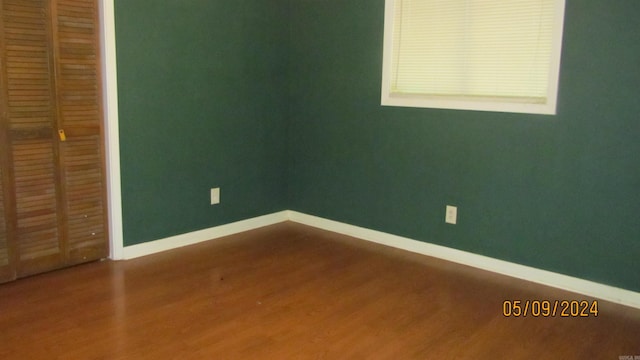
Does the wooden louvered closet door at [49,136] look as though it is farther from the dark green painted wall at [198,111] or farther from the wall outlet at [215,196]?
the wall outlet at [215,196]

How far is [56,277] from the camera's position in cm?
308

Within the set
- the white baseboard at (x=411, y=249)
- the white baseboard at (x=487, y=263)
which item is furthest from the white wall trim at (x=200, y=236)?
the white baseboard at (x=487, y=263)

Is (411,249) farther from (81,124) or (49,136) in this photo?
(49,136)

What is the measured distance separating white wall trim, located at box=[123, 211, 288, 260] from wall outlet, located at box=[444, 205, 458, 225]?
1.41 m

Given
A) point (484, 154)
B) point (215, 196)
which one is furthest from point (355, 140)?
point (215, 196)

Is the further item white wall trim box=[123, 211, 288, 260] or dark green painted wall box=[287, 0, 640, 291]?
white wall trim box=[123, 211, 288, 260]

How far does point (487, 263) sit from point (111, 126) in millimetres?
2427

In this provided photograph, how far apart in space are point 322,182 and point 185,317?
1.81m

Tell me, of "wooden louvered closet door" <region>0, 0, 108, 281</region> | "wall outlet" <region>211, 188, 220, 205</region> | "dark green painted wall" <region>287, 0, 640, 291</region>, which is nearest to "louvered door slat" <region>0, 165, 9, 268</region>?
"wooden louvered closet door" <region>0, 0, 108, 281</region>

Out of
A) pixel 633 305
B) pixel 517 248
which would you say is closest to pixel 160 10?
pixel 517 248

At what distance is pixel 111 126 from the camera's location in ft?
10.6

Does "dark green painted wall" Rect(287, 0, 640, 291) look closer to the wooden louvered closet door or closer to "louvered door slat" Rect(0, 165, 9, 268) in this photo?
the wooden louvered closet door

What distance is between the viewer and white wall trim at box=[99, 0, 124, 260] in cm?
311

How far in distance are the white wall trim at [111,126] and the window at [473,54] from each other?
172 cm
